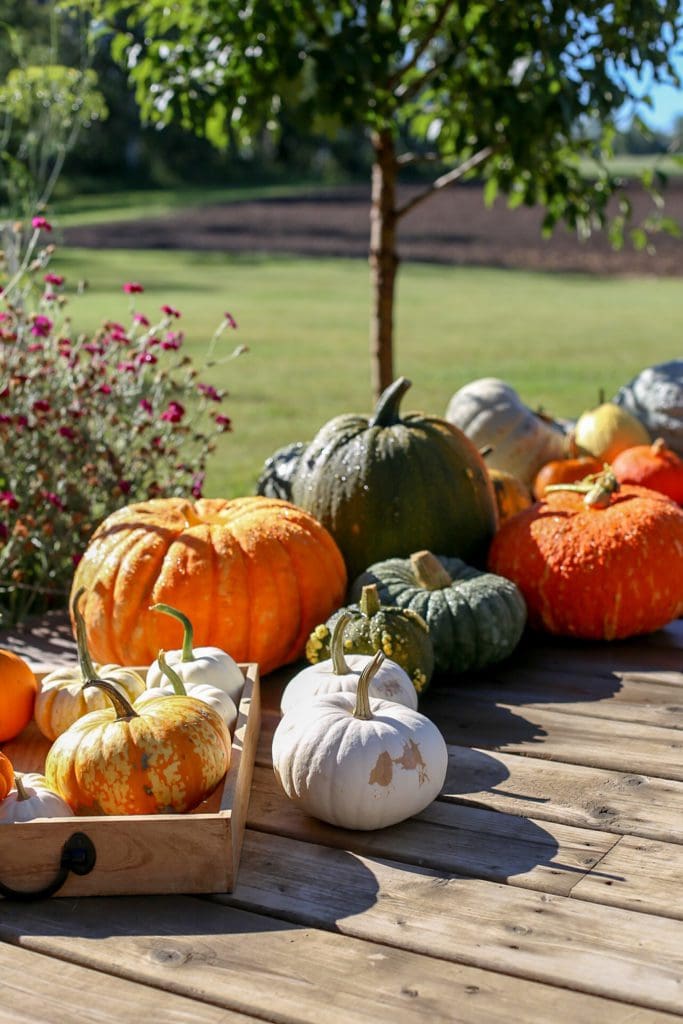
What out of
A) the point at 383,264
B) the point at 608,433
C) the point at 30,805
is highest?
the point at 383,264

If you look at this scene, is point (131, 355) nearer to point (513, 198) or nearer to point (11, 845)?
point (513, 198)

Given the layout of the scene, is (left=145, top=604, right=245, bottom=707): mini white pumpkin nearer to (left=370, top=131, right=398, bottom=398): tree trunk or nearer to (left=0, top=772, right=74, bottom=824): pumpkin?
(left=0, top=772, right=74, bottom=824): pumpkin

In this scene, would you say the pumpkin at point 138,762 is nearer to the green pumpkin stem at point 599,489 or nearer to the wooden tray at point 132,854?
the wooden tray at point 132,854

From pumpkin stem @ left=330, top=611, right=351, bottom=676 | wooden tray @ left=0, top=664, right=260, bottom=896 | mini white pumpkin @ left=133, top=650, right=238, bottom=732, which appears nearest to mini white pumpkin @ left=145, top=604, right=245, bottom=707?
mini white pumpkin @ left=133, top=650, right=238, bottom=732

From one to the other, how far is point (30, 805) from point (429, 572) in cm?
142

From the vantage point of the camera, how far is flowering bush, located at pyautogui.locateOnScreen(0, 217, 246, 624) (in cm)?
408

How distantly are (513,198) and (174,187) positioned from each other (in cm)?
3898

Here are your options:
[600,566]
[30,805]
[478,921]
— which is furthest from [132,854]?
[600,566]

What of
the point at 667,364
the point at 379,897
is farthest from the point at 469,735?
the point at 667,364

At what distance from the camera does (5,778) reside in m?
2.30

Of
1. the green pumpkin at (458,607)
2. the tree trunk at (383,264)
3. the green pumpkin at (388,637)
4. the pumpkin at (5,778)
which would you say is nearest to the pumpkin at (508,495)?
the green pumpkin at (458,607)

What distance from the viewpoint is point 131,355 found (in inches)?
185

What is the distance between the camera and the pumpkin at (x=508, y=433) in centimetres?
496

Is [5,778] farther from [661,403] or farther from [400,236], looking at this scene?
[400,236]
